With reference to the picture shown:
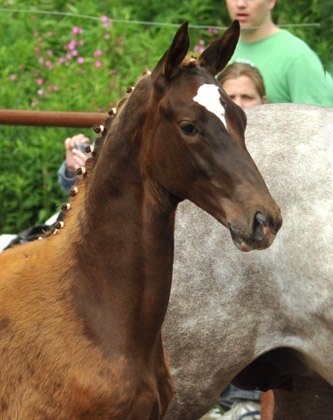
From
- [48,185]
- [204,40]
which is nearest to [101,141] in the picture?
[48,185]

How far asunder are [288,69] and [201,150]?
1.92m

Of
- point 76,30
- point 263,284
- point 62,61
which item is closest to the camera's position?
point 263,284

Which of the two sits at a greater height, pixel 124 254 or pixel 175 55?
pixel 175 55

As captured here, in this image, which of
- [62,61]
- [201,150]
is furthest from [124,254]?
[62,61]

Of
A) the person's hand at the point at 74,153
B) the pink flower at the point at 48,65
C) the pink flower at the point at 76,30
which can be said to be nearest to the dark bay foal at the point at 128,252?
the person's hand at the point at 74,153

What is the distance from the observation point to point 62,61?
28.9 feet

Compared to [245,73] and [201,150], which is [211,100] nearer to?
[201,150]

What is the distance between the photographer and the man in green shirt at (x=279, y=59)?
17.5ft

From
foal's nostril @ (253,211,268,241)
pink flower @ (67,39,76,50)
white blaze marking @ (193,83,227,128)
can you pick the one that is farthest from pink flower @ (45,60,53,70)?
foal's nostril @ (253,211,268,241)

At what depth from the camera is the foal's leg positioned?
4.98 meters

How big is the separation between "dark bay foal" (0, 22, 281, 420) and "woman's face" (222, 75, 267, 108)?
1.44 meters

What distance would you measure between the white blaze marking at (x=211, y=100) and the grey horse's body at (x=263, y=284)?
36.4 inches

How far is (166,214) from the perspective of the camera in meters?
3.74

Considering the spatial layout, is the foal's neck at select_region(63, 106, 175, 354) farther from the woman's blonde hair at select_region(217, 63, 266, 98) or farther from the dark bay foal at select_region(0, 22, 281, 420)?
the woman's blonde hair at select_region(217, 63, 266, 98)
